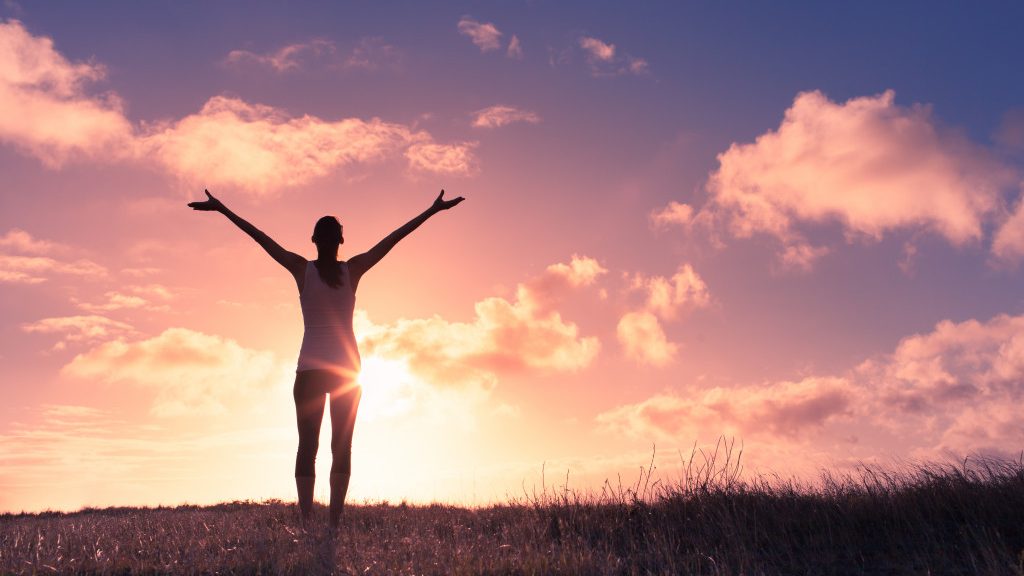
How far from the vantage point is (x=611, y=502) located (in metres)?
10.2

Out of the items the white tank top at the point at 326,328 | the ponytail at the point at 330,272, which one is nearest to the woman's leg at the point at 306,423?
the white tank top at the point at 326,328

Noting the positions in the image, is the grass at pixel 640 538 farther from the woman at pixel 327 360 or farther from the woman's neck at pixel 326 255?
the woman's neck at pixel 326 255

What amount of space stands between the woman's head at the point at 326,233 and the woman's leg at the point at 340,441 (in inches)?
62.3

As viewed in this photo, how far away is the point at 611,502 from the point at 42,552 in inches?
259

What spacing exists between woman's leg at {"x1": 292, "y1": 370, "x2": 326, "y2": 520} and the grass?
52 centimetres

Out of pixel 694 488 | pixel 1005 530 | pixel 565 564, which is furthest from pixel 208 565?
pixel 1005 530

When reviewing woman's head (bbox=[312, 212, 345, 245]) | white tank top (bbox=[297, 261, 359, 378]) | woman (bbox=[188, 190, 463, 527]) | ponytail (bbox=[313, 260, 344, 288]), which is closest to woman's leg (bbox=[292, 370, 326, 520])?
woman (bbox=[188, 190, 463, 527])

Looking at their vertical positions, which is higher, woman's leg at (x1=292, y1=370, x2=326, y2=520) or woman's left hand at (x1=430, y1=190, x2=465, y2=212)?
woman's left hand at (x1=430, y1=190, x2=465, y2=212)

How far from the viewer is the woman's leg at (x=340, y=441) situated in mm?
8453

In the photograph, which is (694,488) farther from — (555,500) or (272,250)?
(272,250)

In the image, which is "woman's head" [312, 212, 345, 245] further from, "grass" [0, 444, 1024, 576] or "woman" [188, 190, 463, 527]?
"grass" [0, 444, 1024, 576]

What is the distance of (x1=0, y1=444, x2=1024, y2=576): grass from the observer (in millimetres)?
6848

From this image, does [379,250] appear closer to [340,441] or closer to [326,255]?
[326,255]

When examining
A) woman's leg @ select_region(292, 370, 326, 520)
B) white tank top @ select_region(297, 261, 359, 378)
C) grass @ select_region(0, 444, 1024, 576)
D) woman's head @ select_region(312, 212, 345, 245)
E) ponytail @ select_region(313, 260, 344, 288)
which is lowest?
grass @ select_region(0, 444, 1024, 576)
